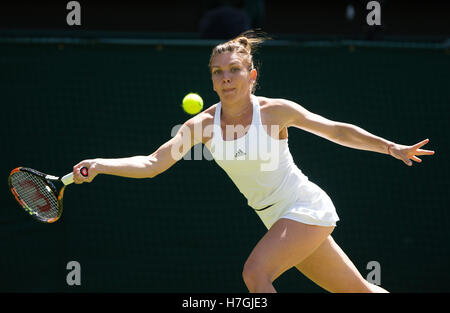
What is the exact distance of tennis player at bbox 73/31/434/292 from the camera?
331 centimetres

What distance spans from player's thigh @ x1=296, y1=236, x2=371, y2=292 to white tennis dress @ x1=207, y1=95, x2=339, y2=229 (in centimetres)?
20

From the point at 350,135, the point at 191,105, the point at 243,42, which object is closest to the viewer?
the point at 350,135

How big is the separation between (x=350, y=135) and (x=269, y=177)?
19.6 inches

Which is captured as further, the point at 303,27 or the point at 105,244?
the point at 303,27

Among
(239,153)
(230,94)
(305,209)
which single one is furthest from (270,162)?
(230,94)

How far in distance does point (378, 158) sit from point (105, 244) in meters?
2.41

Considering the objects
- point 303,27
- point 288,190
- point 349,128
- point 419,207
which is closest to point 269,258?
point 288,190

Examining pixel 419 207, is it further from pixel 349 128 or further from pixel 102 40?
pixel 102 40

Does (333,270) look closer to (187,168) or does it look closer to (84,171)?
(84,171)

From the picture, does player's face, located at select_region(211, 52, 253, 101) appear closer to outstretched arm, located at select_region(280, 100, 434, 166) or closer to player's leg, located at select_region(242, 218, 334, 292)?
outstretched arm, located at select_region(280, 100, 434, 166)

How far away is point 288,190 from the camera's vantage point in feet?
11.4

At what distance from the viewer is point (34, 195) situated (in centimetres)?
369

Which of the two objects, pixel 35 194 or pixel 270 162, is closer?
pixel 270 162

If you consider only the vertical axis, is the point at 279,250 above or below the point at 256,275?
above
